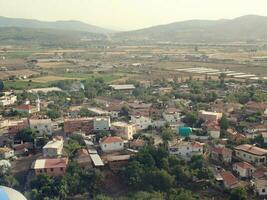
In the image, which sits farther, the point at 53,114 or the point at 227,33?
the point at 227,33

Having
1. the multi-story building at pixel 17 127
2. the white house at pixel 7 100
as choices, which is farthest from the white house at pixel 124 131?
→ the white house at pixel 7 100

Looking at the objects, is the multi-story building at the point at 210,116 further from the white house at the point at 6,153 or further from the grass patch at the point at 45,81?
the grass patch at the point at 45,81

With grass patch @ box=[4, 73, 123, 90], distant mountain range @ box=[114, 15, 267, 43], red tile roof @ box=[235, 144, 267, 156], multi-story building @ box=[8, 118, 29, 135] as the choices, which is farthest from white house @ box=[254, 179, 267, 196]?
distant mountain range @ box=[114, 15, 267, 43]

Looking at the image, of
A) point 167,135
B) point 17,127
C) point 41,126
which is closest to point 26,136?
point 41,126

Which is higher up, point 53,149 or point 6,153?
point 53,149

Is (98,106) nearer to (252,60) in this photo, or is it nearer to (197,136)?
(197,136)

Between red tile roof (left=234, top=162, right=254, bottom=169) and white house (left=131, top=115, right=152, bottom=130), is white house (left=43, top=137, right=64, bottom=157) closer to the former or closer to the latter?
white house (left=131, top=115, right=152, bottom=130)

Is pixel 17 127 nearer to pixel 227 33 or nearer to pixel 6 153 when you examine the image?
pixel 6 153
